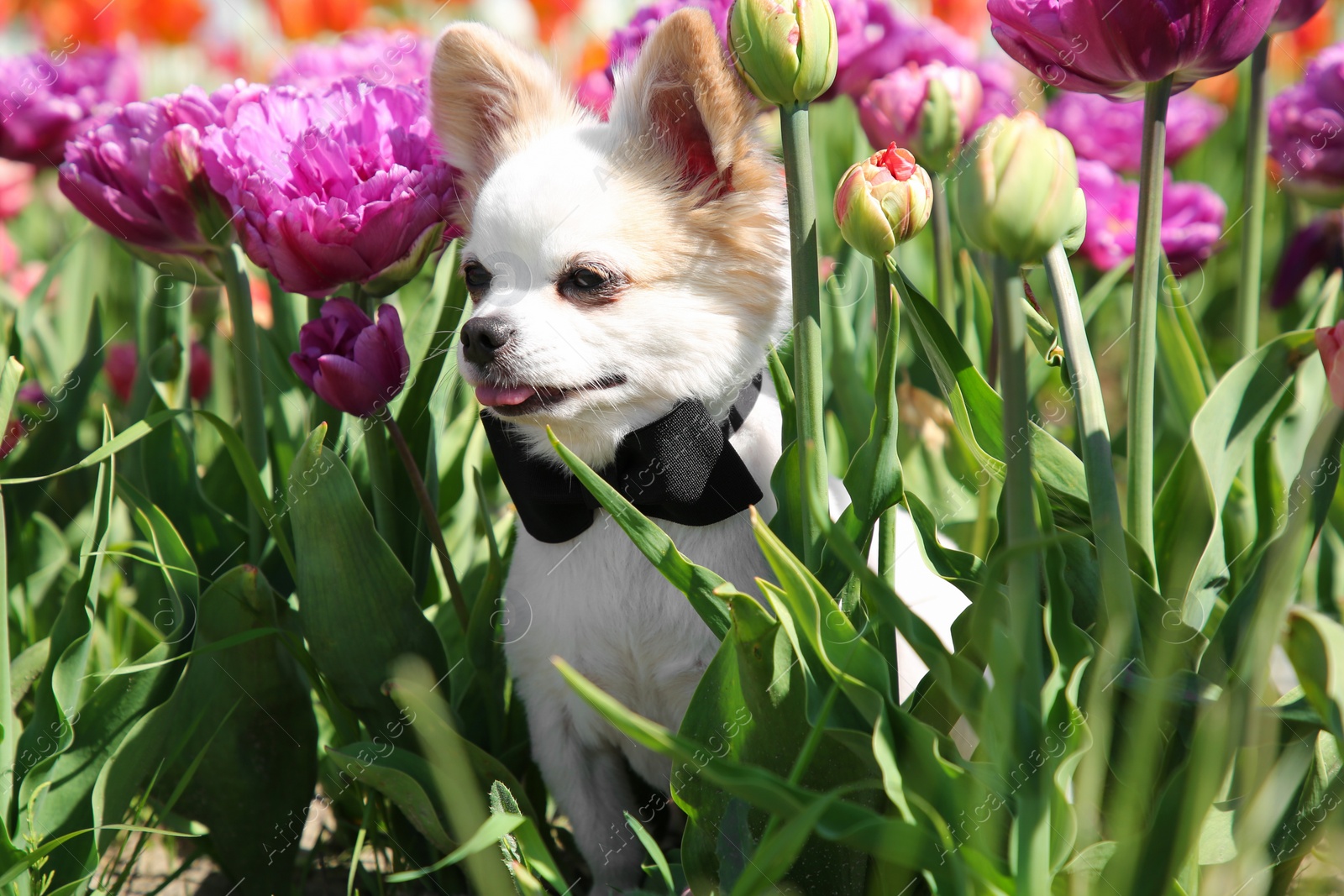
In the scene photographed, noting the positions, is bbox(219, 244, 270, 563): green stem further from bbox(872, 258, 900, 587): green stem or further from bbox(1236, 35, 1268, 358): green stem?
bbox(1236, 35, 1268, 358): green stem

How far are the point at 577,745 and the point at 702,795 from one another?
0.33 m

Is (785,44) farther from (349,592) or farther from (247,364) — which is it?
(247,364)

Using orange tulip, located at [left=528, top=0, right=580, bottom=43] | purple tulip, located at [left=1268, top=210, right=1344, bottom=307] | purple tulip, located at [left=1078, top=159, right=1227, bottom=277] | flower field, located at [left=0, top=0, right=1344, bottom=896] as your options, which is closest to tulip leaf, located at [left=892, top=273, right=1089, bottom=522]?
flower field, located at [left=0, top=0, right=1344, bottom=896]

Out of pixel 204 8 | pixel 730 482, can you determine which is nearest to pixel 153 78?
pixel 204 8

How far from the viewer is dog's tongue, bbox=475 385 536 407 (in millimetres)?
1040

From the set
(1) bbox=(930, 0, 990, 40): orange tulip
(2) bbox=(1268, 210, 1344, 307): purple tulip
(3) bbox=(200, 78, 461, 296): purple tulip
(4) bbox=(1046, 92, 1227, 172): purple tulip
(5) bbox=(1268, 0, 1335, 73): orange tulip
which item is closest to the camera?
(3) bbox=(200, 78, 461, 296): purple tulip

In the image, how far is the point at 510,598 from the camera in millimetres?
1253

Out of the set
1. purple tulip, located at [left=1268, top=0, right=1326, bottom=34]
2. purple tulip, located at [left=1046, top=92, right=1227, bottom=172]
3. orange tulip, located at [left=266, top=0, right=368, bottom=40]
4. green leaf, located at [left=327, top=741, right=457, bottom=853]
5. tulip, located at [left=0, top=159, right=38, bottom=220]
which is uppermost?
purple tulip, located at [left=1268, top=0, right=1326, bottom=34]

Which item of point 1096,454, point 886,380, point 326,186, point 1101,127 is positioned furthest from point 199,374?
point 1101,127

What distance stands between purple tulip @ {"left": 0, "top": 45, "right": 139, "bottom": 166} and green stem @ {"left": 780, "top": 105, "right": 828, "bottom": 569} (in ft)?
5.35

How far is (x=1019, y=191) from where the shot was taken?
60 cm

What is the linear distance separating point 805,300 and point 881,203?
10cm

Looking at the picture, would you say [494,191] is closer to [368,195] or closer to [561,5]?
[368,195]

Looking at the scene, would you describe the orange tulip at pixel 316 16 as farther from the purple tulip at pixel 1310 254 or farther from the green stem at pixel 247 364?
the purple tulip at pixel 1310 254
